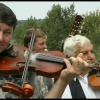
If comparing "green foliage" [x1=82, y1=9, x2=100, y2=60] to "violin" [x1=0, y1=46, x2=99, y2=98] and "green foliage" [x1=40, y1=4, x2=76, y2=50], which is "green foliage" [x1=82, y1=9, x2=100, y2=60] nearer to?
"green foliage" [x1=40, y1=4, x2=76, y2=50]

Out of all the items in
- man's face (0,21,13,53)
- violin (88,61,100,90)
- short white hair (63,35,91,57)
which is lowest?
violin (88,61,100,90)

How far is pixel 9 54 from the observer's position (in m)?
1.94

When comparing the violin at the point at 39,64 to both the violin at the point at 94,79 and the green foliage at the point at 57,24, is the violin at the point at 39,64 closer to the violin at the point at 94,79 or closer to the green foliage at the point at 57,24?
the violin at the point at 94,79

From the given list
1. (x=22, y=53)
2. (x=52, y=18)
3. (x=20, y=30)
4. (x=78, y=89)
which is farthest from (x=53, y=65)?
(x=52, y=18)

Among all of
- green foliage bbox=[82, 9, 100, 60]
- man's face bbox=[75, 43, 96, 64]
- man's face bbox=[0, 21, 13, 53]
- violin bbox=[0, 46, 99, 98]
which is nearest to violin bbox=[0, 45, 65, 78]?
violin bbox=[0, 46, 99, 98]

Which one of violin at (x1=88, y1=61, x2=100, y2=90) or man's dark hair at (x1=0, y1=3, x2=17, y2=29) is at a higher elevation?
man's dark hair at (x1=0, y1=3, x2=17, y2=29)

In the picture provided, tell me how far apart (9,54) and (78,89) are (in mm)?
615

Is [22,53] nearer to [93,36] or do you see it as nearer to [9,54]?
[9,54]

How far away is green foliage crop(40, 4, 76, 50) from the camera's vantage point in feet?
63.1

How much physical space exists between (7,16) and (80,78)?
0.73 metres

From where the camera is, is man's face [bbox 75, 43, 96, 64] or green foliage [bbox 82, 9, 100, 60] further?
green foliage [bbox 82, 9, 100, 60]

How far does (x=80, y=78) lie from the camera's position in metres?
1.89

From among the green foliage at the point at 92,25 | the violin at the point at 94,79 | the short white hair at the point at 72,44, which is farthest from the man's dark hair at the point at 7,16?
the green foliage at the point at 92,25

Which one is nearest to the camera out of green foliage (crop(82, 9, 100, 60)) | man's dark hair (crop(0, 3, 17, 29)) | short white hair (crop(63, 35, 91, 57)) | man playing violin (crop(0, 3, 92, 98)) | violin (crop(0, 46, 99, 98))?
man playing violin (crop(0, 3, 92, 98))
